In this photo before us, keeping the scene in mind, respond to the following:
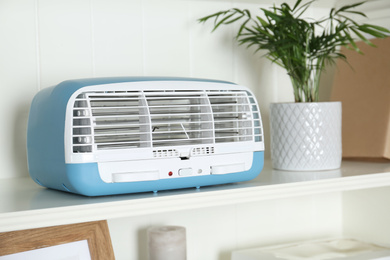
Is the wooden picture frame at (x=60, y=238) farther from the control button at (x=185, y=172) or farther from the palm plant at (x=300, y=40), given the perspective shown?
the palm plant at (x=300, y=40)

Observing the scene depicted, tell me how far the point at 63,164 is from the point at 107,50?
1.17 ft

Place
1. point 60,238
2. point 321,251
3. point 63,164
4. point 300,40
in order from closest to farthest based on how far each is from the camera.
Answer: point 63,164
point 60,238
point 300,40
point 321,251

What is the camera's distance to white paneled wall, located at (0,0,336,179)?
3.16ft

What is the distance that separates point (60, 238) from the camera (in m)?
0.89

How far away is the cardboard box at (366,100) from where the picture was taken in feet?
3.57

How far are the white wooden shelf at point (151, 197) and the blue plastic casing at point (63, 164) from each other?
1 centimetres

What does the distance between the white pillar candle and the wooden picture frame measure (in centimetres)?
8

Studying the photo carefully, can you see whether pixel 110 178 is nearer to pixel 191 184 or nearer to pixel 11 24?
pixel 191 184

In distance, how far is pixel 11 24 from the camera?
0.96 metres

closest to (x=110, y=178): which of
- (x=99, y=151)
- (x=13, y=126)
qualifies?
(x=99, y=151)

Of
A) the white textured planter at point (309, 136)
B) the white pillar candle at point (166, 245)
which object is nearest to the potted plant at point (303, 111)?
the white textured planter at point (309, 136)

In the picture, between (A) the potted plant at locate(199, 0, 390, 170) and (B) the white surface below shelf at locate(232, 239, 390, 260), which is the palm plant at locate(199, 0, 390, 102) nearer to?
(A) the potted plant at locate(199, 0, 390, 170)

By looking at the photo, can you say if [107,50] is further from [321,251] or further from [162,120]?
[321,251]

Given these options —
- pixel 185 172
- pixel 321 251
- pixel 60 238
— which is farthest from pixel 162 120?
pixel 321 251
